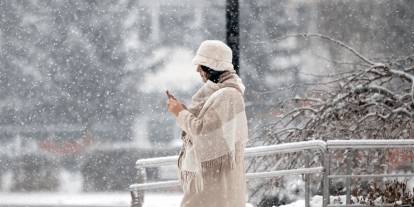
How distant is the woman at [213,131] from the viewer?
4480mm

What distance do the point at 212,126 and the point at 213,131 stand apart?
37 mm

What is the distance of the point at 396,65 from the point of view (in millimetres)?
11188

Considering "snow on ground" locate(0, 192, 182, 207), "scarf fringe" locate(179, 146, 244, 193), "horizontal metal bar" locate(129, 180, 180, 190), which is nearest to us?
"scarf fringe" locate(179, 146, 244, 193)

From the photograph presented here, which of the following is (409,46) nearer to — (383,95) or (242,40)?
(242,40)

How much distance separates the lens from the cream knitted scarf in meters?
4.47

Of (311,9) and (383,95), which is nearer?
(383,95)

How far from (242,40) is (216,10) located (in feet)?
4.25

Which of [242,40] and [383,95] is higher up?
[242,40]

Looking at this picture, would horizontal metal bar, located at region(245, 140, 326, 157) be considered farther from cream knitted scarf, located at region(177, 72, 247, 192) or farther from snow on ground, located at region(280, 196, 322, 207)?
cream knitted scarf, located at region(177, 72, 247, 192)

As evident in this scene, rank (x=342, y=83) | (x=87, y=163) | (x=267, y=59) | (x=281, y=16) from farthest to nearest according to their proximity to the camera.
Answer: (x=87, y=163)
(x=281, y=16)
(x=267, y=59)
(x=342, y=83)

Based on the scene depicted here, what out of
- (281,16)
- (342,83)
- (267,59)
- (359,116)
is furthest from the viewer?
(281,16)

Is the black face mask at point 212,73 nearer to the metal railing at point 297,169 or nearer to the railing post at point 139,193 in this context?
the metal railing at point 297,169

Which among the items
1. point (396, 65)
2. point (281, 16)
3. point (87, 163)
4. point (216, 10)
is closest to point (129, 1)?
point (216, 10)

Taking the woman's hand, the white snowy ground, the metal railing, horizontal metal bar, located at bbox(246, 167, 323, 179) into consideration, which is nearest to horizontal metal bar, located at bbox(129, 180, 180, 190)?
the metal railing
